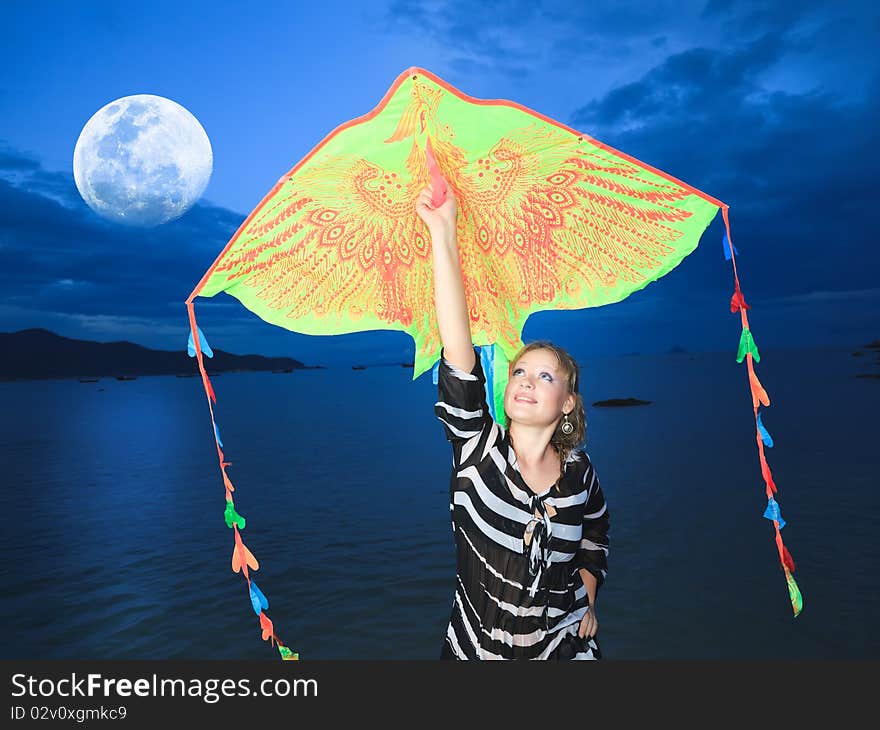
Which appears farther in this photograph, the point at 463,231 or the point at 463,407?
the point at 463,231

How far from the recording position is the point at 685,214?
2.43 metres

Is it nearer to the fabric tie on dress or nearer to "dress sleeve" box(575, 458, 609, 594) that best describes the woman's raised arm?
the fabric tie on dress

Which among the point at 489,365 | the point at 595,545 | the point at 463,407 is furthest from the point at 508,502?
the point at 489,365

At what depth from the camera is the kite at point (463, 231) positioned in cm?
215

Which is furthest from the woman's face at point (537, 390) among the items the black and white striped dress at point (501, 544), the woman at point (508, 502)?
the black and white striped dress at point (501, 544)

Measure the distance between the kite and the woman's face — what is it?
45 centimetres

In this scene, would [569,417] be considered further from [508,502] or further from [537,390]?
[508,502]

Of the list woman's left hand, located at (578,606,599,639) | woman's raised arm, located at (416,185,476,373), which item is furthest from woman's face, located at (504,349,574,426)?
woman's left hand, located at (578,606,599,639)

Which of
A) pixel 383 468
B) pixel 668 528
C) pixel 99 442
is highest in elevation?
pixel 99 442

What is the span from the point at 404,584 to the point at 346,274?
7119 mm

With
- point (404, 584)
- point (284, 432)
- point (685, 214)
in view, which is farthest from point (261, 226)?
point (284, 432)

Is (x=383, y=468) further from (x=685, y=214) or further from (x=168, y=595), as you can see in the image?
(x=685, y=214)

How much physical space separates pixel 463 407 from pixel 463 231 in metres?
0.85

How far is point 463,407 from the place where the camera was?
2.11m
